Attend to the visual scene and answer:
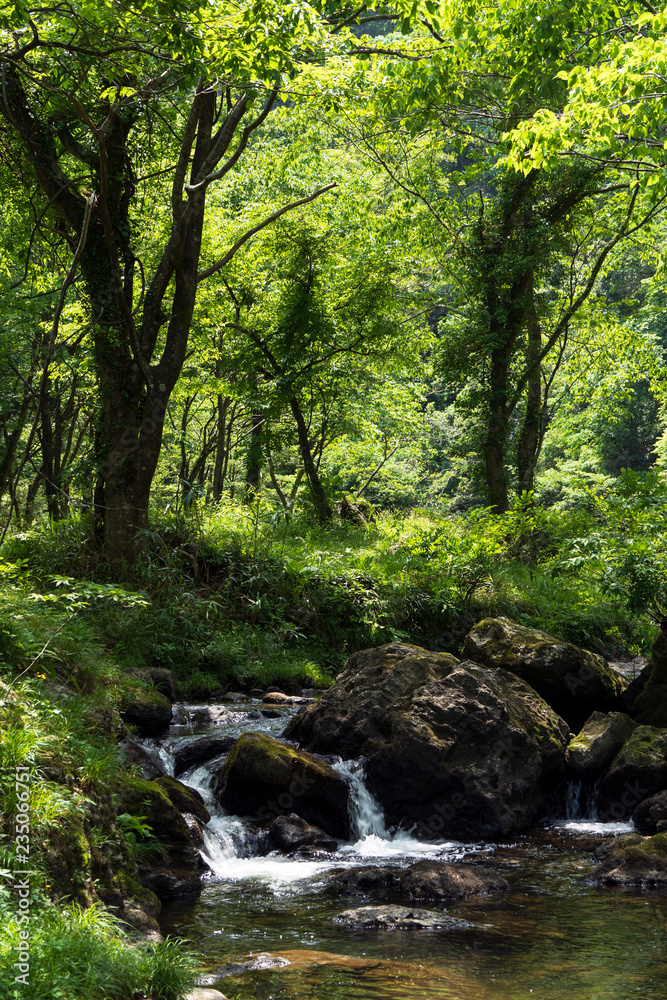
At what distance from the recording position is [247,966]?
13.4 ft

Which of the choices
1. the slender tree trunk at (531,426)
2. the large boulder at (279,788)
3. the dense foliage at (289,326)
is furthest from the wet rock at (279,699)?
the slender tree trunk at (531,426)

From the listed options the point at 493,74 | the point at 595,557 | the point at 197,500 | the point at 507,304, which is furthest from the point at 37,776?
the point at 507,304

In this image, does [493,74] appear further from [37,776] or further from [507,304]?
[37,776]

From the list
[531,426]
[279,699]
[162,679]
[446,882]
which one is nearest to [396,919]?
[446,882]

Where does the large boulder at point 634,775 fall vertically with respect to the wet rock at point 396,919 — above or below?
above

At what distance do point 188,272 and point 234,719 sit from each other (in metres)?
6.60

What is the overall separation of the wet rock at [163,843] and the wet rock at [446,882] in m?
1.52

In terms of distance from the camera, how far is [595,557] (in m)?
9.20

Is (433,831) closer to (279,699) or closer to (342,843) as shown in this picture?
(342,843)

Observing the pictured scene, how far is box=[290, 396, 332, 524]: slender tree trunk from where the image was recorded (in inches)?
667

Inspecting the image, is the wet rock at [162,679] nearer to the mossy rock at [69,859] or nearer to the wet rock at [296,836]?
the wet rock at [296,836]

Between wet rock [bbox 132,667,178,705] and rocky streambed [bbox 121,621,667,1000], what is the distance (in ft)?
1.34

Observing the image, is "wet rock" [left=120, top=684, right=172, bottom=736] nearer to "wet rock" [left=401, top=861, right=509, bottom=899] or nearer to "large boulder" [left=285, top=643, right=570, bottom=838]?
"large boulder" [left=285, top=643, right=570, bottom=838]

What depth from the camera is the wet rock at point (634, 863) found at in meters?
5.54
